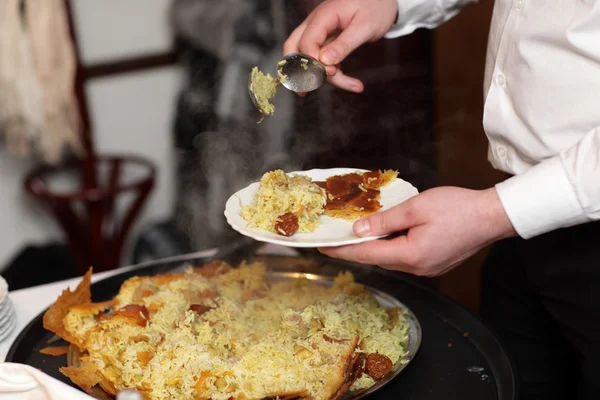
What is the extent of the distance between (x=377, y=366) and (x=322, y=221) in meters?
0.31

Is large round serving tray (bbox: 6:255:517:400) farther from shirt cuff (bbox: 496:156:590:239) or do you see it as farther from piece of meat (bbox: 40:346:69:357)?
shirt cuff (bbox: 496:156:590:239)

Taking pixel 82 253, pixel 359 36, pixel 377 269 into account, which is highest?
pixel 359 36

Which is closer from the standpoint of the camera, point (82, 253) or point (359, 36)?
point (359, 36)

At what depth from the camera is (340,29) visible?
5.70ft

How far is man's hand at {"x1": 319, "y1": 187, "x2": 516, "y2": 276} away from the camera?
1254 millimetres

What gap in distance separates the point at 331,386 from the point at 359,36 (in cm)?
85


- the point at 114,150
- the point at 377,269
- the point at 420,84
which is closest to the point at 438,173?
the point at 377,269

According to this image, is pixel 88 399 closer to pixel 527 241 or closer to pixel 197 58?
pixel 527 241

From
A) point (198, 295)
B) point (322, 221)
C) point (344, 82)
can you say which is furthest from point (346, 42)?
point (198, 295)

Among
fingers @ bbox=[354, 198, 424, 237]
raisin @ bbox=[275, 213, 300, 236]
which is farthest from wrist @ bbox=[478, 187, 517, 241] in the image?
raisin @ bbox=[275, 213, 300, 236]

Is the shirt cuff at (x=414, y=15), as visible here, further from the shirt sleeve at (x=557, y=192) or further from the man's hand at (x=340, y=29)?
the shirt sleeve at (x=557, y=192)

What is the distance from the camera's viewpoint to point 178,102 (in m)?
3.97

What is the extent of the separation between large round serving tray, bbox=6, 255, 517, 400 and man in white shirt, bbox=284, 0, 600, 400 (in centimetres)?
22

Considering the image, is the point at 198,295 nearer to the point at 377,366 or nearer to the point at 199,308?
the point at 199,308
